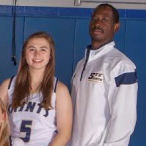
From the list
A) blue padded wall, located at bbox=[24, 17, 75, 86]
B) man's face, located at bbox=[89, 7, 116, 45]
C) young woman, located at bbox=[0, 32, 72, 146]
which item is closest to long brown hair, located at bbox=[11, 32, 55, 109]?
young woman, located at bbox=[0, 32, 72, 146]

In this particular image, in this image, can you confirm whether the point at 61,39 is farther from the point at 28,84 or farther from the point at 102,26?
the point at 28,84

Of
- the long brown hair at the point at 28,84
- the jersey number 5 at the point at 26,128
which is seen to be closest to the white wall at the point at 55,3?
the long brown hair at the point at 28,84

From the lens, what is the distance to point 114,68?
1395mm

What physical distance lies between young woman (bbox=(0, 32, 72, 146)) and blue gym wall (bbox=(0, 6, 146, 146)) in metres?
0.63

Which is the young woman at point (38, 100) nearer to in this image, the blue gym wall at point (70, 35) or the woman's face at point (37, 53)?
the woman's face at point (37, 53)

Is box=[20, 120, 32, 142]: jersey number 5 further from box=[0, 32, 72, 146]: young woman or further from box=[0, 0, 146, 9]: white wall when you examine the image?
box=[0, 0, 146, 9]: white wall

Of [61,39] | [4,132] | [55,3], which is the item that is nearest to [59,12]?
[55,3]

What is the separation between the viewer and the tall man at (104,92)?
4.42 feet

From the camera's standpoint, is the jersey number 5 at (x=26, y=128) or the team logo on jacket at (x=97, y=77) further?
the team logo on jacket at (x=97, y=77)

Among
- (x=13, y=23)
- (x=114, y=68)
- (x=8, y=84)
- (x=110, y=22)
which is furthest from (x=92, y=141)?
(x=13, y=23)

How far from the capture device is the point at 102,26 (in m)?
1.53

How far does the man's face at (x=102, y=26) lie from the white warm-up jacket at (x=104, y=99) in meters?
0.04

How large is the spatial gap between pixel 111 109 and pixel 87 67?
26cm

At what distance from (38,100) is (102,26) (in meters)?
0.49
